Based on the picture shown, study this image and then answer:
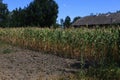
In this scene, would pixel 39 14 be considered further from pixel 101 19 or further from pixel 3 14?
pixel 3 14

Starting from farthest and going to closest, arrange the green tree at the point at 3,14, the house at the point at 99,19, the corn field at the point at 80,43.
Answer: the green tree at the point at 3,14
the house at the point at 99,19
the corn field at the point at 80,43

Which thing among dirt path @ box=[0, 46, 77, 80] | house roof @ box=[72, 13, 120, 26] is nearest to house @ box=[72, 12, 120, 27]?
house roof @ box=[72, 13, 120, 26]

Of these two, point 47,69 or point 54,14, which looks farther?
point 54,14

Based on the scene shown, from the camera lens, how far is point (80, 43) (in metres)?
18.9

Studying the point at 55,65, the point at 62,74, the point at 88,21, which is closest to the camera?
the point at 62,74

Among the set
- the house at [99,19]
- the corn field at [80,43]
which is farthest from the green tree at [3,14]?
the corn field at [80,43]

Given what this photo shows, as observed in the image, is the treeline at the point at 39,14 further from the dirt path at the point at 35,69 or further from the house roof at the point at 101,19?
the dirt path at the point at 35,69

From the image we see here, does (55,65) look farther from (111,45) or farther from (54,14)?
(54,14)

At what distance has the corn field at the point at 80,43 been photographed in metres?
15.9

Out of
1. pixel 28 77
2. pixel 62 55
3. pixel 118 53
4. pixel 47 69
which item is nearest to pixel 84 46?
pixel 62 55

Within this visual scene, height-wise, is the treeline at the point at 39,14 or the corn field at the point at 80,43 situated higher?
the treeline at the point at 39,14

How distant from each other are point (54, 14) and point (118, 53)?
43.0 meters

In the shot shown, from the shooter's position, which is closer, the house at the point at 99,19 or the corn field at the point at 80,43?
the corn field at the point at 80,43

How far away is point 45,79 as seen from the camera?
10.7 metres
